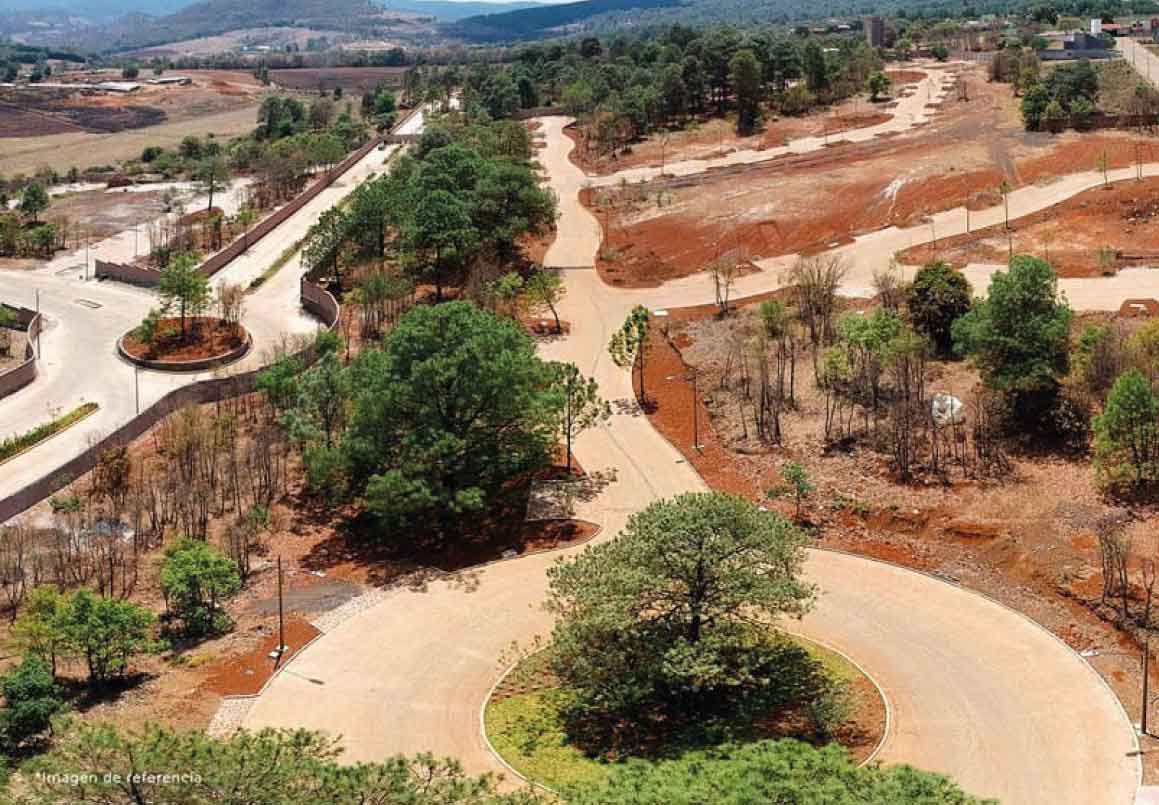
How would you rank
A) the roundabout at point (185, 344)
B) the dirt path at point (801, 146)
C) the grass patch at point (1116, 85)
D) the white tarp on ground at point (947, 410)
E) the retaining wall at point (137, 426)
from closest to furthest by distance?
the retaining wall at point (137, 426) < the white tarp on ground at point (947, 410) < the roundabout at point (185, 344) < the dirt path at point (801, 146) < the grass patch at point (1116, 85)

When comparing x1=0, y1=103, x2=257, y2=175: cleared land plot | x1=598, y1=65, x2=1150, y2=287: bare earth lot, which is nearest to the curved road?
x1=598, y1=65, x2=1150, y2=287: bare earth lot

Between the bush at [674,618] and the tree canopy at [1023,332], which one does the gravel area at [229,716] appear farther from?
the tree canopy at [1023,332]

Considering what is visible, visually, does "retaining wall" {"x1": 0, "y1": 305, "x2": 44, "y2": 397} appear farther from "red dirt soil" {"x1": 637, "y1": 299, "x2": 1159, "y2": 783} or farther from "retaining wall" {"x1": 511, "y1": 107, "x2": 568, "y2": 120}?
"retaining wall" {"x1": 511, "y1": 107, "x2": 568, "y2": 120}

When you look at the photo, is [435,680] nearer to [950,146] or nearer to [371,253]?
[371,253]

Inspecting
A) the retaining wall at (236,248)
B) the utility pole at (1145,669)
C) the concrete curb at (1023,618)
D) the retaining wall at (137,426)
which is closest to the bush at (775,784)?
the concrete curb at (1023,618)

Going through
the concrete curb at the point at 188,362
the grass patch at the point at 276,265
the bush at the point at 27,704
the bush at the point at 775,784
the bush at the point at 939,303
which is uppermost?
the bush at the point at 939,303

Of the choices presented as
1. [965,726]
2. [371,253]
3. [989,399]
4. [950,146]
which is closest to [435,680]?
[965,726]

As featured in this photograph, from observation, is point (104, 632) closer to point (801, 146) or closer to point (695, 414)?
point (695, 414)
